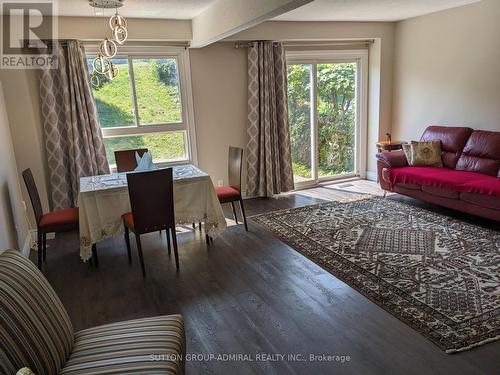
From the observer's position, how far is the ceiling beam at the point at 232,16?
9.21ft

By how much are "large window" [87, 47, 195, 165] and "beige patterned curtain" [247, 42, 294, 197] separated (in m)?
0.87

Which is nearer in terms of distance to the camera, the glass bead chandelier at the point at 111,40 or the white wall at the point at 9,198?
the glass bead chandelier at the point at 111,40

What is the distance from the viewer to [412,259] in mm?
3365

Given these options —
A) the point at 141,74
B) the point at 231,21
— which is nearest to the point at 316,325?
the point at 231,21

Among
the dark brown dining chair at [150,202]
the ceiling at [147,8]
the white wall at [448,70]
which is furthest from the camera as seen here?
the white wall at [448,70]

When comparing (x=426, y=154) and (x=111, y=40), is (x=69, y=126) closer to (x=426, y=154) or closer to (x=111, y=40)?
(x=111, y=40)

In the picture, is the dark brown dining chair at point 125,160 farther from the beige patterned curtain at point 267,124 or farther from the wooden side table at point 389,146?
the wooden side table at point 389,146

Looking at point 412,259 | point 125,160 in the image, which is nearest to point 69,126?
point 125,160

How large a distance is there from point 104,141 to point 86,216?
1.75 meters

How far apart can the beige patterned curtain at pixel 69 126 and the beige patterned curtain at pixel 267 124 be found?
2.03 metres

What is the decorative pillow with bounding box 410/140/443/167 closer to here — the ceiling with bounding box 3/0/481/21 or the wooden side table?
the wooden side table

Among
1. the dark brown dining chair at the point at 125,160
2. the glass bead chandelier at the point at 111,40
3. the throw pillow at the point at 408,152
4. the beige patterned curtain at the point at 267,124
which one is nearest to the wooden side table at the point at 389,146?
the throw pillow at the point at 408,152

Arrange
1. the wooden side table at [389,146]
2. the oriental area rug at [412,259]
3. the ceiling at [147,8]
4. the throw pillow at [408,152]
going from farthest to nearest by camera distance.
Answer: the wooden side table at [389,146] < the throw pillow at [408,152] < the ceiling at [147,8] < the oriental area rug at [412,259]

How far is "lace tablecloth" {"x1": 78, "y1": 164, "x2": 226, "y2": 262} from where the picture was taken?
3387 mm
